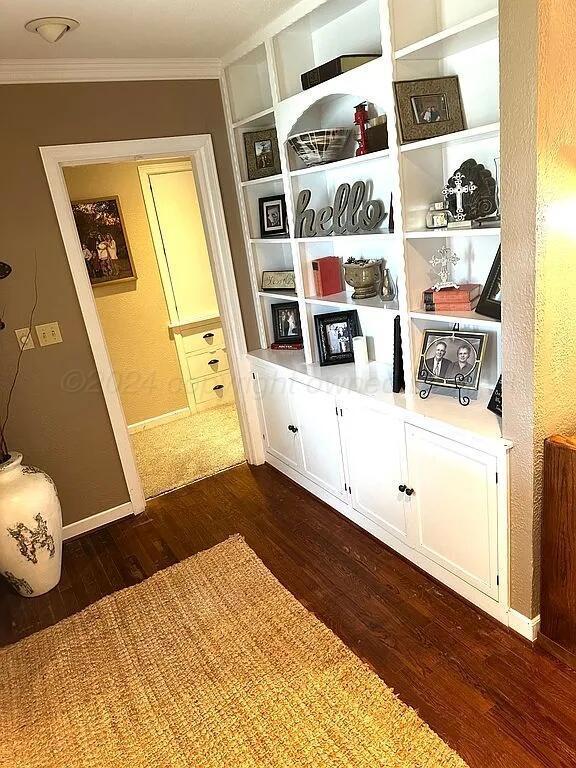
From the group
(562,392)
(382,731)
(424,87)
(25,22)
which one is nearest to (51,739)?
(382,731)

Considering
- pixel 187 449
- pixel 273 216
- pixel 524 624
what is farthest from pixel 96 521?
pixel 524 624

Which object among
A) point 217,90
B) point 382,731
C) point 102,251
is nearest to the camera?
point 382,731

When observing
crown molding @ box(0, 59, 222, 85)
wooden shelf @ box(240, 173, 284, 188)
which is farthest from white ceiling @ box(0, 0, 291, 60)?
wooden shelf @ box(240, 173, 284, 188)

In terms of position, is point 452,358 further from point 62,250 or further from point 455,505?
point 62,250

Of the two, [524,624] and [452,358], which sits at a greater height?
[452,358]

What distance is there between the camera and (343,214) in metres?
2.63

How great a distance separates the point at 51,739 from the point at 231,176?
2782 millimetres

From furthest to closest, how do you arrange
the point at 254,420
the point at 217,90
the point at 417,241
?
the point at 254,420 → the point at 217,90 → the point at 417,241

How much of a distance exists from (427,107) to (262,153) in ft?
3.89

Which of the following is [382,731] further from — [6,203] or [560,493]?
[6,203]

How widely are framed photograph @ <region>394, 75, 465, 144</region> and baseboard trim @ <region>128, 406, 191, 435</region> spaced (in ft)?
10.4

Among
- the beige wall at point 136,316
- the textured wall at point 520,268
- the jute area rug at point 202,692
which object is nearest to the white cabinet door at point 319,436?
the jute area rug at point 202,692

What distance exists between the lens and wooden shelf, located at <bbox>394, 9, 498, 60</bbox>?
1692mm

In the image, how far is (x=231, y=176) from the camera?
3127 mm
